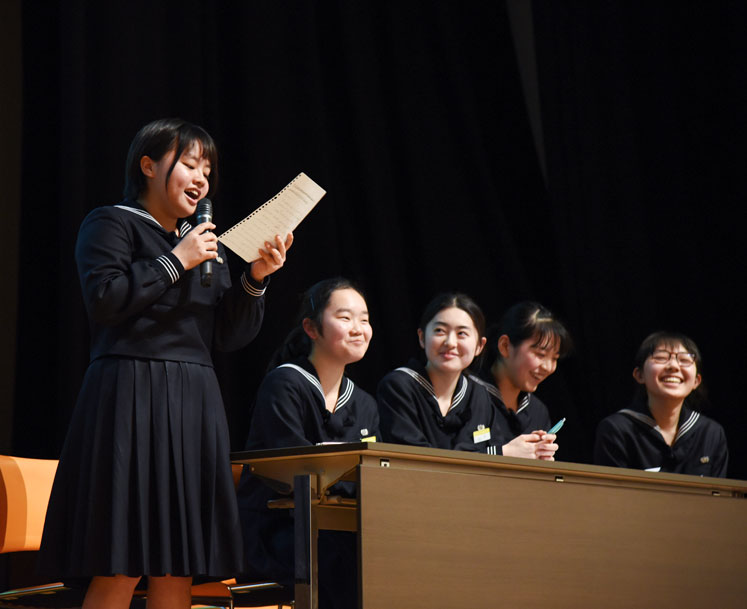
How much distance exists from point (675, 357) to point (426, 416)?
115cm

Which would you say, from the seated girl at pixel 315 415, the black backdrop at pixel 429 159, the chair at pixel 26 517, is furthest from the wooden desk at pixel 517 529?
the black backdrop at pixel 429 159

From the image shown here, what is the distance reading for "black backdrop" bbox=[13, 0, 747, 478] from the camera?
338 centimetres

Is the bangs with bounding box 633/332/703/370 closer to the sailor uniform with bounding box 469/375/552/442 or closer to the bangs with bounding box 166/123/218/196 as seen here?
the sailor uniform with bounding box 469/375/552/442

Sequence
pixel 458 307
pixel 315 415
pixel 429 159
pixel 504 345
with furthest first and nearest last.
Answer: pixel 429 159, pixel 504 345, pixel 458 307, pixel 315 415

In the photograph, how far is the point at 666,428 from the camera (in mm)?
3803

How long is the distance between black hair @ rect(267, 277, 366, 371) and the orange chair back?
0.74 metres

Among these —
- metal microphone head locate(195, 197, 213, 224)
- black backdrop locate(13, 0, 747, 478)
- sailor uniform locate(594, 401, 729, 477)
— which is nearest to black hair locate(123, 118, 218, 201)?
metal microphone head locate(195, 197, 213, 224)

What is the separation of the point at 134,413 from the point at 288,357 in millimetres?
935

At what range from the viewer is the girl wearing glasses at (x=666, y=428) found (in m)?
3.73

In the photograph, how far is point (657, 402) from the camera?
12.5ft

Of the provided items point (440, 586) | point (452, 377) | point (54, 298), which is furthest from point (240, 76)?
point (440, 586)

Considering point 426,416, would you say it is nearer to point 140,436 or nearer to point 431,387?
point 431,387

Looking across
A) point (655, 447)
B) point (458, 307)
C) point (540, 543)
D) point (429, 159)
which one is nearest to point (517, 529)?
point (540, 543)

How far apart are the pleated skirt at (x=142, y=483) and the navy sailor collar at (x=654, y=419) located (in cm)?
206
